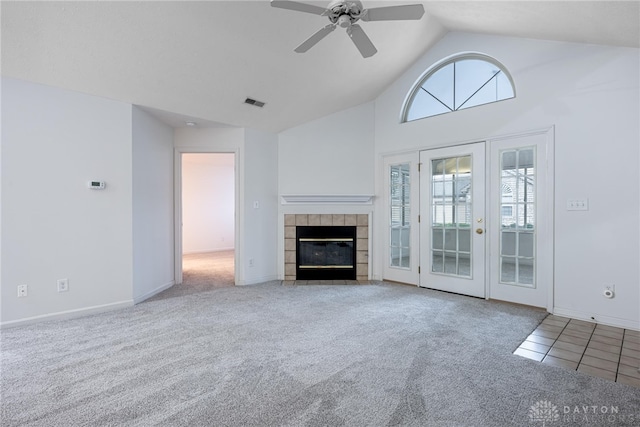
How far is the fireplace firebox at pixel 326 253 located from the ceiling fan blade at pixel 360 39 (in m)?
2.82

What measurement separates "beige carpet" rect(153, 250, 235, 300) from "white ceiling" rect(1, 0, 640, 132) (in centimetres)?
234

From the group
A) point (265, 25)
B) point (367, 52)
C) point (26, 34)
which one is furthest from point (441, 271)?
point (26, 34)

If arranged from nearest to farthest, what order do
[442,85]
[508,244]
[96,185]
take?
1. [96,185]
2. [508,244]
3. [442,85]

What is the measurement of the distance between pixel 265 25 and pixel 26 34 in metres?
1.91

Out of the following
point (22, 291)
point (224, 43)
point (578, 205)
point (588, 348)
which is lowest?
point (588, 348)

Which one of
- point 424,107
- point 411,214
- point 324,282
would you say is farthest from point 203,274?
point 424,107

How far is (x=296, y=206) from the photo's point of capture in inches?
195

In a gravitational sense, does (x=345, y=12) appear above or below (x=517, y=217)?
above

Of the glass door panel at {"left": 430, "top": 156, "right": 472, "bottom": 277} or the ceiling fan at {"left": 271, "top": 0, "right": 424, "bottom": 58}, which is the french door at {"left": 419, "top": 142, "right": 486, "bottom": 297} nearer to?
the glass door panel at {"left": 430, "top": 156, "right": 472, "bottom": 277}

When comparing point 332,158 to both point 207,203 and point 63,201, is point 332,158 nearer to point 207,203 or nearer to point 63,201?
point 63,201

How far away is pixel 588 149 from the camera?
312 centimetres

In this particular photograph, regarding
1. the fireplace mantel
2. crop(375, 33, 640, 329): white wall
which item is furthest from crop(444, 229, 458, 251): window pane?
the fireplace mantel

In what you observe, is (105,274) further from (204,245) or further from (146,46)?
(204,245)

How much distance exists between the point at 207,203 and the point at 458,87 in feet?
22.2
